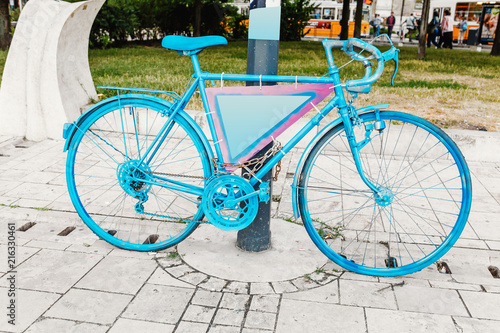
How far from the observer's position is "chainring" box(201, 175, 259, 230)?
3.06m

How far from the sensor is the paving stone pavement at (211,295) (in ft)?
8.70

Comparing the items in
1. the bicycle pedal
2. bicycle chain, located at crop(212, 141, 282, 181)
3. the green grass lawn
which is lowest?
the green grass lawn

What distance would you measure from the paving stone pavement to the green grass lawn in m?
1.42

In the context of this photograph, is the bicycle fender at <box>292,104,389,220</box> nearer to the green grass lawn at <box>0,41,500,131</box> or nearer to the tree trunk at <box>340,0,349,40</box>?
the green grass lawn at <box>0,41,500,131</box>

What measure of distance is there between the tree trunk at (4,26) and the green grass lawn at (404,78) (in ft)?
4.62

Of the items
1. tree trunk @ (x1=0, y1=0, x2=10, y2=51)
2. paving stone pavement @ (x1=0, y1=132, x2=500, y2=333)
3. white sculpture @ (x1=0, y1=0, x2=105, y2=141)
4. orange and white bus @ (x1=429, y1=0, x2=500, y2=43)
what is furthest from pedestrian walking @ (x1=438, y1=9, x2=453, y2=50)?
paving stone pavement @ (x1=0, y1=132, x2=500, y2=333)

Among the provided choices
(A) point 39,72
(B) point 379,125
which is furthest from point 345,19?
(B) point 379,125

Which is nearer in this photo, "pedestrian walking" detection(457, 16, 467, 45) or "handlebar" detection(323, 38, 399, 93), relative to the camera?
"handlebar" detection(323, 38, 399, 93)

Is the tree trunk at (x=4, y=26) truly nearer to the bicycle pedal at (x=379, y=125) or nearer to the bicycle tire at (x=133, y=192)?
the bicycle tire at (x=133, y=192)

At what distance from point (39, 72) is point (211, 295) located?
13.0 feet

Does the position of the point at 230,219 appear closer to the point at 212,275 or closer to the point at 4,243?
the point at 212,275

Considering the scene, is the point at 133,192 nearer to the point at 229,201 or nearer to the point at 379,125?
the point at 229,201

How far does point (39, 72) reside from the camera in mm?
5742

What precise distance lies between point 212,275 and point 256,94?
1126mm
